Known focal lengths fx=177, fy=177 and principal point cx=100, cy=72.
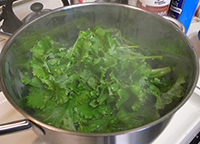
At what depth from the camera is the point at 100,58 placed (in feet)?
2.35

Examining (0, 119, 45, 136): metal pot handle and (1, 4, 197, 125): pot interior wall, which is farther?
(1, 4, 197, 125): pot interior wall

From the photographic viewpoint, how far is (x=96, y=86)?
685mm

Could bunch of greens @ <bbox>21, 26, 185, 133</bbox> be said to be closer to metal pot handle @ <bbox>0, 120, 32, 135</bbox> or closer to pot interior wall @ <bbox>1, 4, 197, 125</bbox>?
pot interior wall @ <bbox>1, 4, 197, 125</bbox>

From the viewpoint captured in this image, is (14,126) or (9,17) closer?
(14,126)

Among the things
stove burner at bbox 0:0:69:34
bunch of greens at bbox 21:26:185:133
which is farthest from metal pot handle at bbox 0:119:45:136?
stove burner at bbox 0:0:69:34

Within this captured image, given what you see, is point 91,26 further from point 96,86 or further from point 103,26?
point 96,86

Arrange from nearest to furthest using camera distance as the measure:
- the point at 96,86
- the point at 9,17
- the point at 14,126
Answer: the point at 14,126 → the point at 96,86 → the point at 9,17

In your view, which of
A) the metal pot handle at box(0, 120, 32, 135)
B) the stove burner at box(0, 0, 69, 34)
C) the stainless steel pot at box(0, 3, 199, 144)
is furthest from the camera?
the stove burner at box(0, 0, 69, 34)

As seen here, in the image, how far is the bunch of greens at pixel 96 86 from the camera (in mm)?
611

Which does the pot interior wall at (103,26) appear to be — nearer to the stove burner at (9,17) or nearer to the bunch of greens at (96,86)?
the bunch of greens at (96,86)

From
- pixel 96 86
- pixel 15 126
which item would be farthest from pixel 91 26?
pixel 15 126

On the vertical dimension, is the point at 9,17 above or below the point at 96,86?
above

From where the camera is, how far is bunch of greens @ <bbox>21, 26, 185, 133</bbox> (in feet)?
2.01

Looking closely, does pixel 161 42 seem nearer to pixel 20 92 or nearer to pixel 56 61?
pixel 56 61
